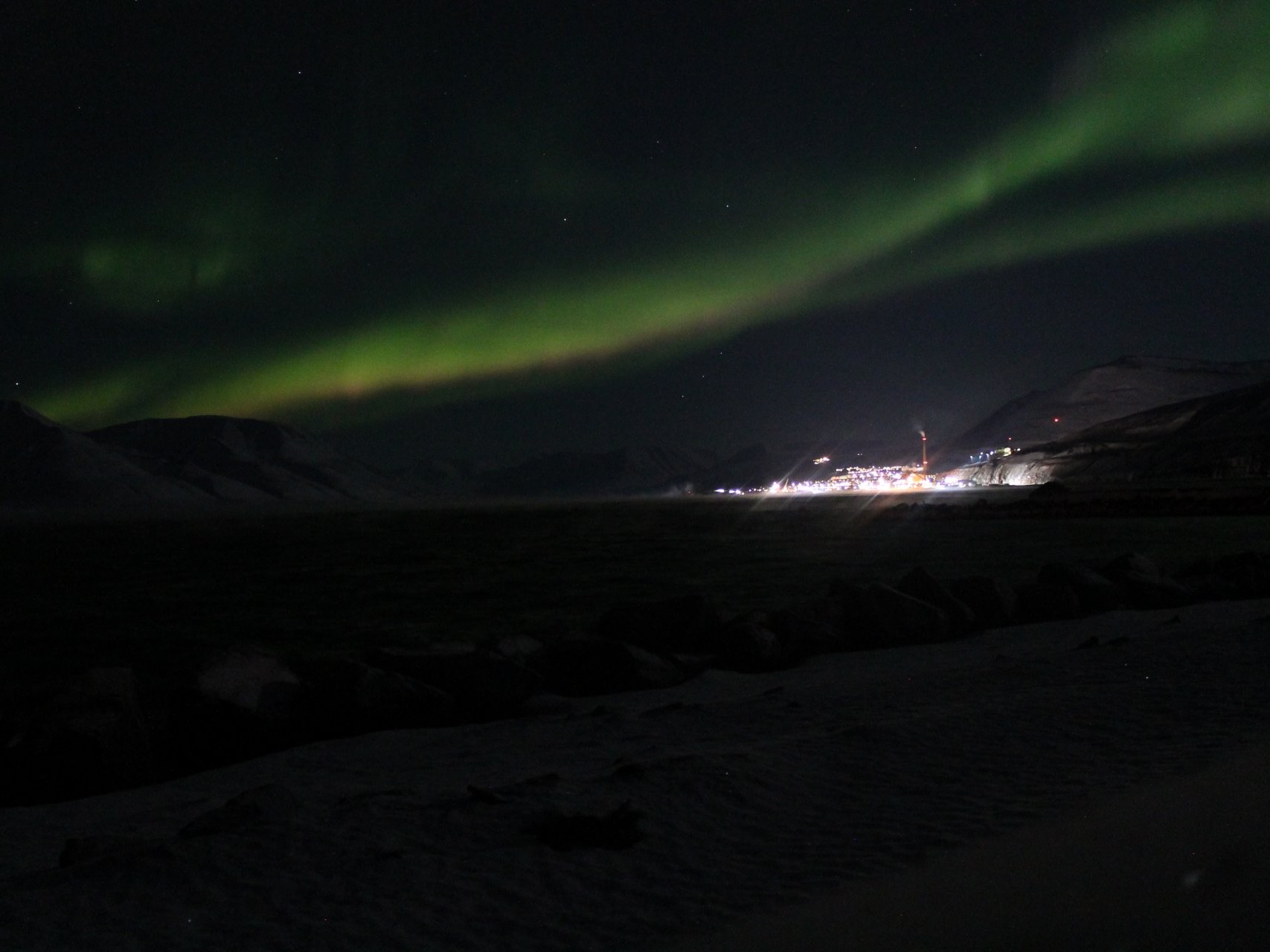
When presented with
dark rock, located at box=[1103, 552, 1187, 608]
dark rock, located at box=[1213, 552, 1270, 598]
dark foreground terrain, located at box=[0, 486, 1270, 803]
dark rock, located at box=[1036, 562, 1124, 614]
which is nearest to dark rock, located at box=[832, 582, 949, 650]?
dark foreground terrain, located at box=[0, 486, 1270, 803]

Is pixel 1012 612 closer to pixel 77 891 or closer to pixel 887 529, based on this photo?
pixel 77 891

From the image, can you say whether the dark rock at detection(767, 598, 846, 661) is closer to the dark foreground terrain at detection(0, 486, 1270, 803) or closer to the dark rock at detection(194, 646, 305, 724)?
the dark foreground terrain at detection(0, 486, 1270, 803)

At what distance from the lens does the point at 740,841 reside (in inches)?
240

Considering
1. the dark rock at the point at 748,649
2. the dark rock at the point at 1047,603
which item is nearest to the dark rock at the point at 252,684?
the dark rock at the point at 748,649

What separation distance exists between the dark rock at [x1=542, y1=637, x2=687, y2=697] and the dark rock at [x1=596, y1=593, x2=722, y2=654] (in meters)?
2.03

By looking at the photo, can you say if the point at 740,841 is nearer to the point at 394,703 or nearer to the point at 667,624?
the point at 394,703

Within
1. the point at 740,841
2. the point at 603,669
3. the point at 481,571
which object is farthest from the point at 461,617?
the point at 740,841

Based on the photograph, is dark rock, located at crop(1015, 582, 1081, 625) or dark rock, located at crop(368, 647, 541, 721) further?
dark rock, located at crop(1015, 582, 1081, 625)

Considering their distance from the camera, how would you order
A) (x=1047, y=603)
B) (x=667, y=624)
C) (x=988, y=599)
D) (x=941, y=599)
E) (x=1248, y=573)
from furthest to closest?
(x=1248, y=573) → (x=1047, y=603) → (x=988, y=599) → (x=941, y=599) → (x=667, y=624)

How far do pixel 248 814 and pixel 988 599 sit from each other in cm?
1496

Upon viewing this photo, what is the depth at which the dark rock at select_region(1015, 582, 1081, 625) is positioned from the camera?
1795 cm

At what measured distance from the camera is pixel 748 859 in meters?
5.76

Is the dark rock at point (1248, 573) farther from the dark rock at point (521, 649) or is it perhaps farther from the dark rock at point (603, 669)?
the dark rock at point (521, 649)

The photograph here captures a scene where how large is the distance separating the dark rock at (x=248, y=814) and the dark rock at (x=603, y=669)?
6506 mm
